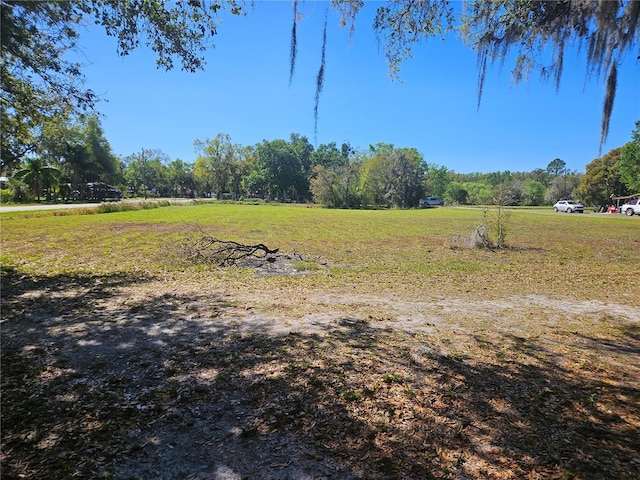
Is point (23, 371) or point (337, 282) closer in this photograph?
point (23, 371)

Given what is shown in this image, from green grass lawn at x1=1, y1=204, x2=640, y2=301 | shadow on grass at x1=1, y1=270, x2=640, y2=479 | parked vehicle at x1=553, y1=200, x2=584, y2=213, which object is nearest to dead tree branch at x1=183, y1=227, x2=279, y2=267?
green grass lawn at x1=1, y1=204, x2=640, y2=301

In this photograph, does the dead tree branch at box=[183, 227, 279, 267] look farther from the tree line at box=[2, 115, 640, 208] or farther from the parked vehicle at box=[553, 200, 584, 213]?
the parked vehicle at box=[553, 200, 584, 213]

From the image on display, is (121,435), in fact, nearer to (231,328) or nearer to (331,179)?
(231,328)

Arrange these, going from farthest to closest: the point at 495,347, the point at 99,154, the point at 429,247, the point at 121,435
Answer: the point at 99,154 → the point at 429,247 → the point at 495,347 → the point at 121,435

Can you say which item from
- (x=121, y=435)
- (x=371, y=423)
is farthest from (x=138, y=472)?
(x=371, y=423)

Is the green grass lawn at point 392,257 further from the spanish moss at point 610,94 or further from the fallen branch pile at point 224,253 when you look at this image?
the spanish moss at point 610,94

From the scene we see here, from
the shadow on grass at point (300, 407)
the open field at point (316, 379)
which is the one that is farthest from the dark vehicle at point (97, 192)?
the shadow on grass at point (300, 407)

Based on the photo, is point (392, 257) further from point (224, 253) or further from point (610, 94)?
point (610, 94)

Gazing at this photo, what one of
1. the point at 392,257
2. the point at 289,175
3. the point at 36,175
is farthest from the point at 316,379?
the point at 289,175

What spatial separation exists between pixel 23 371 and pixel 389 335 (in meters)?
4.35

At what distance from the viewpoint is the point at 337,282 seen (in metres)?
8.46

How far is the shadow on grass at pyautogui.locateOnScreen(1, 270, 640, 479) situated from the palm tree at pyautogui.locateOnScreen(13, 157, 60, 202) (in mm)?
46701

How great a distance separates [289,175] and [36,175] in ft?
158

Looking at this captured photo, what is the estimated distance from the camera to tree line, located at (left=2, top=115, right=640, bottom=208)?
1693 inches
